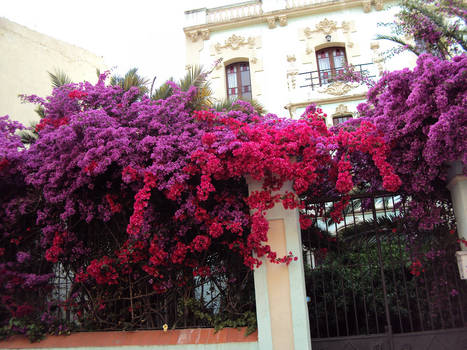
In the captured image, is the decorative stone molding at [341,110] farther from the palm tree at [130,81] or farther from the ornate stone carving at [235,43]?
the palm tree at [130,81]

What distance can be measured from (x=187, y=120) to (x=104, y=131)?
1171 mm

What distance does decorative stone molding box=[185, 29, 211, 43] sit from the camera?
1551 centimetres

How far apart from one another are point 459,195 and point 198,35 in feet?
41.2

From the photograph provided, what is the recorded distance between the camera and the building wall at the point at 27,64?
11984 millimetres

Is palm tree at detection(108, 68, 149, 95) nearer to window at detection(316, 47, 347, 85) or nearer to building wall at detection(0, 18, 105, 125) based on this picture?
building wall at detection(0, 18, 105, 125)

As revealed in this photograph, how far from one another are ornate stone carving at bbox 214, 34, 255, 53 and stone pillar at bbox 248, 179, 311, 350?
11144 mm

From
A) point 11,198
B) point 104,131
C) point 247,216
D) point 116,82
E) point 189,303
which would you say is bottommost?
point 189,303

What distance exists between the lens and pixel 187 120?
18.9 ft

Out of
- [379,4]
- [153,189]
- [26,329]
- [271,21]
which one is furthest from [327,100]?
[26,329]

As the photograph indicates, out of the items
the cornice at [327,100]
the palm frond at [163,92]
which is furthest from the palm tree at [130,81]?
the cornice at [327,100]

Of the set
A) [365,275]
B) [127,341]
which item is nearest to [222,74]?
[365,275]

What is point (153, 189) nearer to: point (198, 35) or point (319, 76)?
point (319, 76)

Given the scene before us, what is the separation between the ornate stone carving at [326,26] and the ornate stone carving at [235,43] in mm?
2501

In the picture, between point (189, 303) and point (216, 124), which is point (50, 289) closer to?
point (189, 303)
